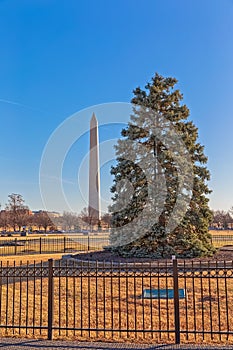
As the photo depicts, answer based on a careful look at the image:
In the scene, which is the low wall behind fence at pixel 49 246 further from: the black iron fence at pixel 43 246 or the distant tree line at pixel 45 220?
the distant tree line at pixel 45 220

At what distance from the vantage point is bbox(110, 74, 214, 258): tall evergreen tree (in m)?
13.8

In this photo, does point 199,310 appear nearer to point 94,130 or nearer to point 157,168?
point 157,168

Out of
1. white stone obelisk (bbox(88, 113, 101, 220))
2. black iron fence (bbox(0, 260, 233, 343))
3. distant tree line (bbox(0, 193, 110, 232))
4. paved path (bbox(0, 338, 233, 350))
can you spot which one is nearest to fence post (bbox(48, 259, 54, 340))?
black iron fence (bbox(0, 260, 233, 343))

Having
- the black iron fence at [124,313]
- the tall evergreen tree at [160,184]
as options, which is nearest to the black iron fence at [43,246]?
the tall evergreen tree at [160,184]

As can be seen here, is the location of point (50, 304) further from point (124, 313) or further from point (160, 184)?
point (160, 184)

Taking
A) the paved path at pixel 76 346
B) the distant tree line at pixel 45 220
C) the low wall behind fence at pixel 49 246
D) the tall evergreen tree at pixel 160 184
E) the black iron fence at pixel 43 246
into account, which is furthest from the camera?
the distant tree line at pixel 45 220

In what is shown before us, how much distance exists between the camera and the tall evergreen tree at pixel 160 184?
1379cm

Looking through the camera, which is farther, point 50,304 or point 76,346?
point 50,304

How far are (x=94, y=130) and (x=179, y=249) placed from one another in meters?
21.2

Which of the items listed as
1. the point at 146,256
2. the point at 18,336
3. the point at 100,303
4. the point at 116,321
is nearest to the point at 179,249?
the point at 146,256

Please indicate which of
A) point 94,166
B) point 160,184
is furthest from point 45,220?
point 160,184

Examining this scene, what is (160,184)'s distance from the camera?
1416 centimetres

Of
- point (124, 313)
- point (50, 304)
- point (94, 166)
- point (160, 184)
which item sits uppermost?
point (94, 166)

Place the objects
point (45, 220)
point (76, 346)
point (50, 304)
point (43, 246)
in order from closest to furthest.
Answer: point (76, 346)
point (50, 304)
point (43, 246)
point (45, 220)
